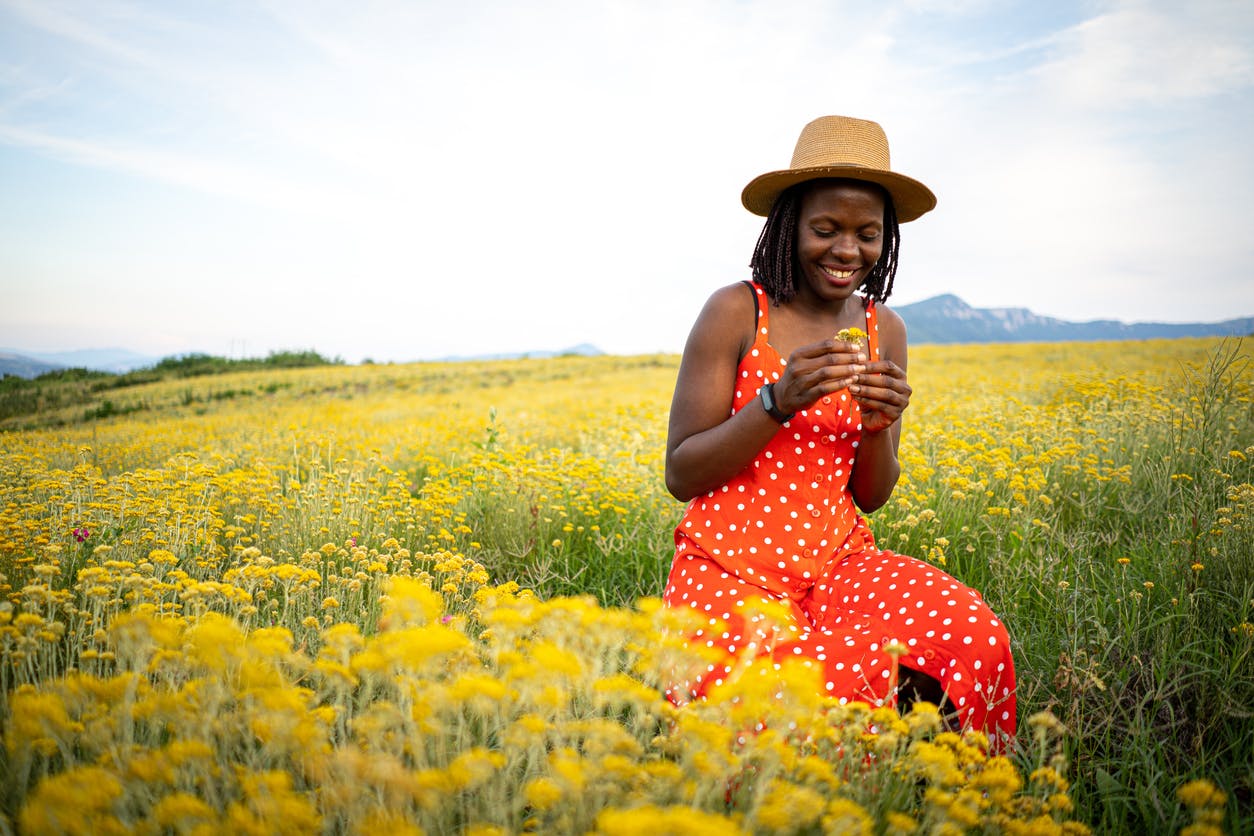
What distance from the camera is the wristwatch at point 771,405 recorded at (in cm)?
223

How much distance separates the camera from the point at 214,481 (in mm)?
3416

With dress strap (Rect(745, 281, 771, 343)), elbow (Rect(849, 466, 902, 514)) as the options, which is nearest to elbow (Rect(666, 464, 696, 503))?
dress strap (Rect(745, 281, 771, 343))

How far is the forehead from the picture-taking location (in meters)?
2.48

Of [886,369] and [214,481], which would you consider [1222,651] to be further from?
[214,481]

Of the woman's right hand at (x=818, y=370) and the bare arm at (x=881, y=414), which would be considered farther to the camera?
the bare arm at (x=881, y=414)

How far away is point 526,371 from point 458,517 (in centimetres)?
2031

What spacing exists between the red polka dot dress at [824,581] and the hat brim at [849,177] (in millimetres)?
381

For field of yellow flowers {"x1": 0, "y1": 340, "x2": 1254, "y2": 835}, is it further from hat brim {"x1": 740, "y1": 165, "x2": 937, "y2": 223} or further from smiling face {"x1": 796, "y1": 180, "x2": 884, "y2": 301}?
hat brim {"x1": 740, "y1": 165, "x2": 937, "y2": 223}

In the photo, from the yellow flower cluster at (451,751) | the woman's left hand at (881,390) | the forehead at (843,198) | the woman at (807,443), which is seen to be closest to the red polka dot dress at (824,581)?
the woman at (807,443)

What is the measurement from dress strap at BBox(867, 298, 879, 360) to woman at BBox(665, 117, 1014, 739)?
11mm

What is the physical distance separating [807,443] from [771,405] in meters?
0.42

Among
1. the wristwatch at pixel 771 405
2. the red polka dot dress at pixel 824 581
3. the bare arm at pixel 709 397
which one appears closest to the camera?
the red polka dot dress at pixel 824 581

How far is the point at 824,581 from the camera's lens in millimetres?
2531

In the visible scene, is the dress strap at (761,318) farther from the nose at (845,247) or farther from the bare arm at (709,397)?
the nose at (845,247)
